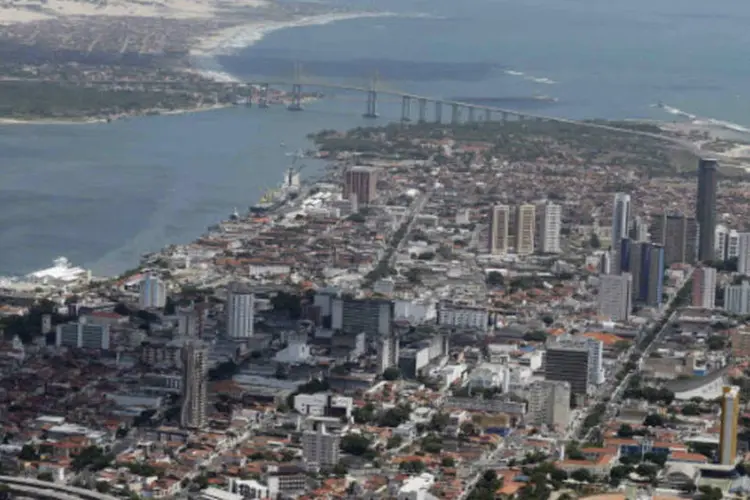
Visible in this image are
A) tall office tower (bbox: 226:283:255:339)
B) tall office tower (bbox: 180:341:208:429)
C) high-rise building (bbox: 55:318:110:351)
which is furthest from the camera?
tall office tower (bbox: 226:283:255:339)

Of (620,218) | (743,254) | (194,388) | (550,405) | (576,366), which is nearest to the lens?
(194,388)

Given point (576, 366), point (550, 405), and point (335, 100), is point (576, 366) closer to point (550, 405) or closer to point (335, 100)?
point (550, 405)

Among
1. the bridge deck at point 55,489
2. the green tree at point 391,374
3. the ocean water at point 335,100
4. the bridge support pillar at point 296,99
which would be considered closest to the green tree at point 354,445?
the bridge deck at point 55,489

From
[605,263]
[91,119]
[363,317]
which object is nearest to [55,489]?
[363,317]

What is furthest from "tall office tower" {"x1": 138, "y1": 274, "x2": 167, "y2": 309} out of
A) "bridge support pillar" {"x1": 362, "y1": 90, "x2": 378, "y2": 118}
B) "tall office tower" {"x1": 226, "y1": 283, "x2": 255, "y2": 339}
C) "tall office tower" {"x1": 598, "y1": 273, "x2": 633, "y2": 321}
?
"bridge support pillar" {"x1": 362, "y1": 90, "x2": 378, "y2": 118}

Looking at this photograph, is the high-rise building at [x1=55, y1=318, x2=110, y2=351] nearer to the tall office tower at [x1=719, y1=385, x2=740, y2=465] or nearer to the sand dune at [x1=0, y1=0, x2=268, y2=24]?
the tall office tower at [x1=719, y1=385, x2=740, y2=465]

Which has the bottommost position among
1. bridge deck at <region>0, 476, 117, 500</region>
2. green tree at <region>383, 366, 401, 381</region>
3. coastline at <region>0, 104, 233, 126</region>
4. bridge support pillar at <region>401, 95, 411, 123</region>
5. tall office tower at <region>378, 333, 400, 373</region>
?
bridge deck at <region>0, 476, 117, 500</region>
